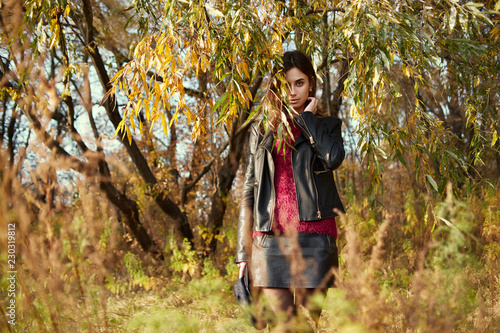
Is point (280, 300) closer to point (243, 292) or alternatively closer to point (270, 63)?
point (243, 292)

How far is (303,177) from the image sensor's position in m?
2.06

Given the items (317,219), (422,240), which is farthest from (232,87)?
(422,240)

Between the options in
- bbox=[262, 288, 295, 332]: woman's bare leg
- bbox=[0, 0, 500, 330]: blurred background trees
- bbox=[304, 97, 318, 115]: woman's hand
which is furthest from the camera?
bbox=[304, 97, 318, 115]: woman's hand

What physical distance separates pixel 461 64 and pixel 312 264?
2253 millimetres

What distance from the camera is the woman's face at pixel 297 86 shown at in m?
2.23

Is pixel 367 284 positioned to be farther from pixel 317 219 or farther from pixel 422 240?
pixel 422 240

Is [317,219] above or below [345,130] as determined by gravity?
below

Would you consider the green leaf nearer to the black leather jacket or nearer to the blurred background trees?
the blurred background trees

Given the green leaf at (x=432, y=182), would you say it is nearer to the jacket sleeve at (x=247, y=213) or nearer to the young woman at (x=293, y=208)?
the young woman at (x=293, y=208)

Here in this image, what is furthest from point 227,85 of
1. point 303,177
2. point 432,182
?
point 432,182

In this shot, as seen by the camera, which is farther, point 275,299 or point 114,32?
point 114,32

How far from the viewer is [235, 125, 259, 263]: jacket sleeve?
2.17m

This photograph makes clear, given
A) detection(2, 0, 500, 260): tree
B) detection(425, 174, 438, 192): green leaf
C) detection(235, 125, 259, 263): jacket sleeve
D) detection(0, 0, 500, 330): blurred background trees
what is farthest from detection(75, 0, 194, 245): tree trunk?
detection(425, 174, 438, 192): green leaf

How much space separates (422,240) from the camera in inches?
173
